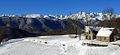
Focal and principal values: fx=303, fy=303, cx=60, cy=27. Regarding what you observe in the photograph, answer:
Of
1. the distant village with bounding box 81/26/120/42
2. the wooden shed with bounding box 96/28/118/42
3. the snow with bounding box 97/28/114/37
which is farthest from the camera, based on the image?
the snow with bounding box 97/28/114/37

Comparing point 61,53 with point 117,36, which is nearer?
point 61,53

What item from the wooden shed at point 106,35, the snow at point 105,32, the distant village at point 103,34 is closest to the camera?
the wooden shed at point 106,35

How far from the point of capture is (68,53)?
6269 centimetres

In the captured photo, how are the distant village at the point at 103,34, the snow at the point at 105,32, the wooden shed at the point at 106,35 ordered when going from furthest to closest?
the snow at the point at 105,32
the distant village at the point at 103,34
the wooden shed at the point at 106,35

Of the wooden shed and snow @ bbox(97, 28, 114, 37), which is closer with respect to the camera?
the wooden shed

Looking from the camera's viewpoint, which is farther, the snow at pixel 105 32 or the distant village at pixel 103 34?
the snow at pixel 105 32

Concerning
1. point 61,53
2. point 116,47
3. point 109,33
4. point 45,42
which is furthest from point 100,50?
point 45,42

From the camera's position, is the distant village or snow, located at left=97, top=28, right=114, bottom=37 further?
snow, located at left=97, top=28, right=114, bottom=37

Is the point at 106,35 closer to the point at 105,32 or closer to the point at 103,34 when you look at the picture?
the point at 103,34

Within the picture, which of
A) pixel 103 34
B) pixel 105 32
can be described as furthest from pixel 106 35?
pixel 105 32

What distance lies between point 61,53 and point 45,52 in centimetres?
468

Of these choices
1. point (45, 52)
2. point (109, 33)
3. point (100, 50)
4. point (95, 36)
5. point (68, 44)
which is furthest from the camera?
point (95, 36)

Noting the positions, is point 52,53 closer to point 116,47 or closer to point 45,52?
point 45,52

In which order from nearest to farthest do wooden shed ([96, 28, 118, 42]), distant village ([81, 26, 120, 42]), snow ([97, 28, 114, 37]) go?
wooden shed ([96, 28, 118, 42]) < distant village ([81, 26, 120, 42]) < snow ([97, 28, 114, 37])
